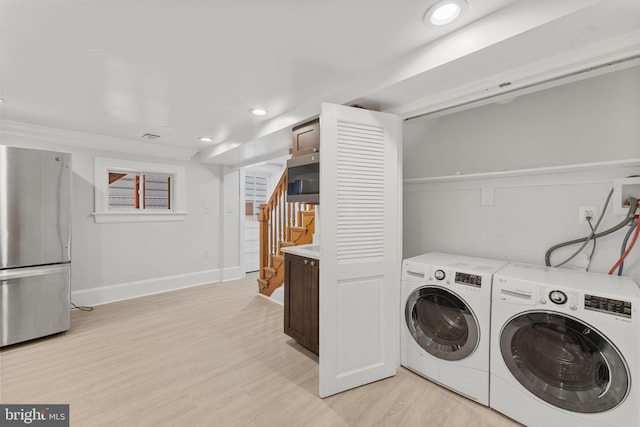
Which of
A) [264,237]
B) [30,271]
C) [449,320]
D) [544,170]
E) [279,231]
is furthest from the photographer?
[264,237]

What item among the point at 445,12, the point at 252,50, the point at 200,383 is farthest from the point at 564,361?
the point at 252,50

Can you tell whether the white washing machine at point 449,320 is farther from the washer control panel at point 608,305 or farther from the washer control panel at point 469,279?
the washer control panel at point 608,305

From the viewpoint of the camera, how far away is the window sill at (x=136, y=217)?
3.84 meters

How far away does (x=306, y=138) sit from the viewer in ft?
8.51

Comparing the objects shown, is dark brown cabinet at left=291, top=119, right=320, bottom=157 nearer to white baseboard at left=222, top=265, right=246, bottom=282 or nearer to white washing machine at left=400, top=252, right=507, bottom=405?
white washing machine at left=400, top=252, right=507, bottom=405

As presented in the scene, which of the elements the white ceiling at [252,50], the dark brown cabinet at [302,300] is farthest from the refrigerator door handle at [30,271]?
the dark brown cabinet at [302,300]

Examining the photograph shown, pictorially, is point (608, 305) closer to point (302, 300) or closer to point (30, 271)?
point (302, 300)

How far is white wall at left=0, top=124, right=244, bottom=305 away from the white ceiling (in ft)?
3.84

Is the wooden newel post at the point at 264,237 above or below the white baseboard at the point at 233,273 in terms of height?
above

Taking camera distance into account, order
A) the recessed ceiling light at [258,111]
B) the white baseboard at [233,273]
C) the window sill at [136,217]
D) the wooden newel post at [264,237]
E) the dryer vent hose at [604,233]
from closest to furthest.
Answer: the dryer vent hose at [604,233] < the recessed ceiling light at [258,111] < the window sill at [136,217] < the wooden newel post at [264,237] < the white baseboard at [233,273]

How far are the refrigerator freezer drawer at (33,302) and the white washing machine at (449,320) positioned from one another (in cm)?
330

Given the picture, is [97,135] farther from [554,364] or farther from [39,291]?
[554,364]

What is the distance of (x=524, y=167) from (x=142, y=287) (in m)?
4.81

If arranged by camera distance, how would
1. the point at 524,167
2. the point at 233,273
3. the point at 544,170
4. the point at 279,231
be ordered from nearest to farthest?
the point at 544,170 < the point at 524,167 < the point at 279,231 < the point at 233,273
